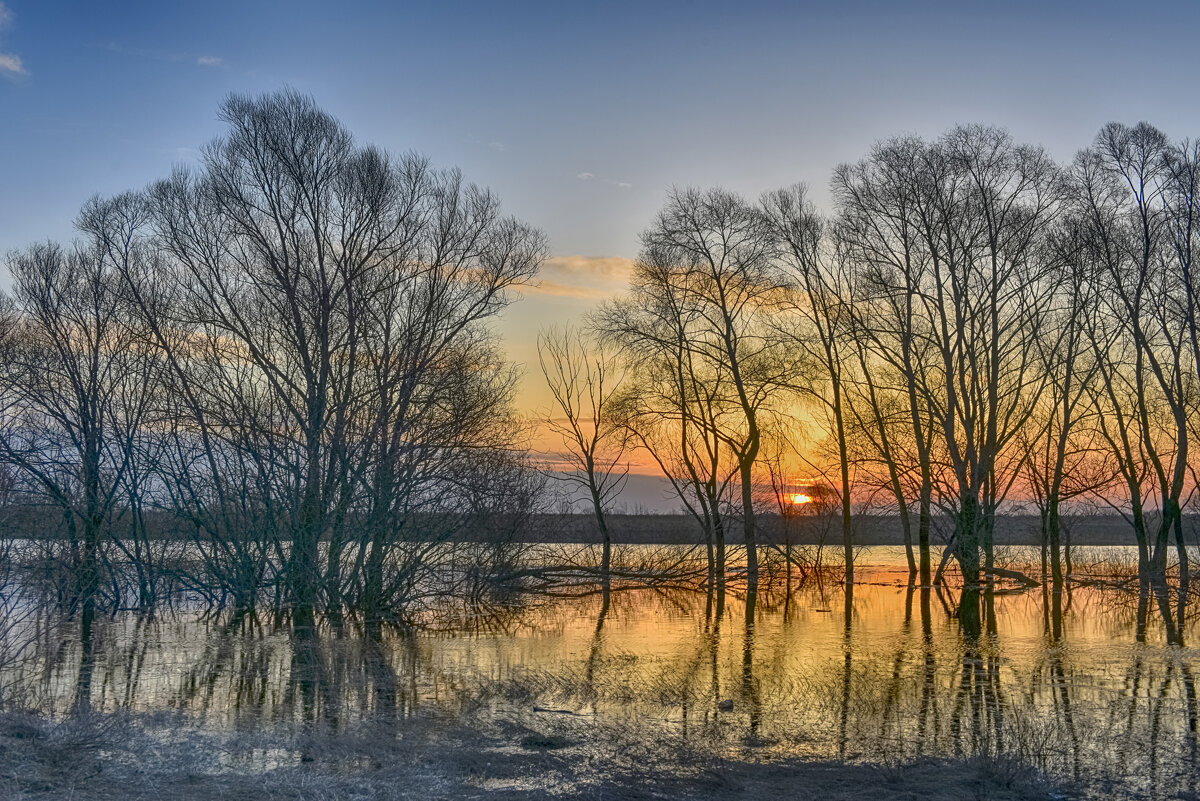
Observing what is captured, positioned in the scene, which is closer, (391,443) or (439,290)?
(391,443)

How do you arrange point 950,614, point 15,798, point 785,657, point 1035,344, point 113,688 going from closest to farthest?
point 15,798 → point 113,688 → point 785,657 → point 950,614 → point 1035,344

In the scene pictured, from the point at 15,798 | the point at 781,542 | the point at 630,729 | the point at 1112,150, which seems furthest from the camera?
the point at 781,542

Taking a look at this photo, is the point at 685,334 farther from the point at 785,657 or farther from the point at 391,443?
the point at 785,657

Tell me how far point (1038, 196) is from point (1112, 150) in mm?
2298

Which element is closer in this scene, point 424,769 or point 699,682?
point 424,769

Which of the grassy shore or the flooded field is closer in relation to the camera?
the grassy shore

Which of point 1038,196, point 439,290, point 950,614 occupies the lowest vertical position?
point 950,614

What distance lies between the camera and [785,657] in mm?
15953

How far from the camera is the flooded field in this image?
9930mm

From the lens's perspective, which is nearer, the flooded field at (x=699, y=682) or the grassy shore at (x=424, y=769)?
the grassy shore at (x=424, y=769)

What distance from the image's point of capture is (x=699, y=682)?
13.5 metres

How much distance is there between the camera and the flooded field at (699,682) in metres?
9.93

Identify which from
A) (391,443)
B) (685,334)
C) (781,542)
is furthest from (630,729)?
(781,542)

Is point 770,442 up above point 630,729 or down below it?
above
